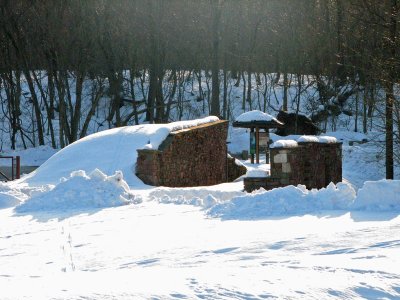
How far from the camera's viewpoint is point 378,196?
38.8 ft

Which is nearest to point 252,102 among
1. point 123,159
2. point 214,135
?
point 214,135

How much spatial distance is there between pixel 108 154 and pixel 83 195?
249 inches

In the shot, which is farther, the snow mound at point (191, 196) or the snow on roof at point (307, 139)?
the snow on roof at point (307, 139)

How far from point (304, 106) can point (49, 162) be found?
1172 inches

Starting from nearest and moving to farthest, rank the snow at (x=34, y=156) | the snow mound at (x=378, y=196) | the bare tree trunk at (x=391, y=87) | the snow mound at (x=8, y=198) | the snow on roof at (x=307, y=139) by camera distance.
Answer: the snow mound at (x=378, y=196), the snow mound at (x=8, y=198), the snow on roof at (x=307, y=139), the bare tree trunk at (x=391, y=87), the snow at (x=34, y=156)

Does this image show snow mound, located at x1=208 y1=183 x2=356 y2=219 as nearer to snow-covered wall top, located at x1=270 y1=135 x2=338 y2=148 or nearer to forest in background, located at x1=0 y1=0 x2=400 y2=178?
snow-covered wall top, located at x1=270 y1=135 x2=338 y2=148

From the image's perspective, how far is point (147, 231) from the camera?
10.6 meters

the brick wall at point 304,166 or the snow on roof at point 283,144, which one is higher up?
the snow on roof at point 283,144

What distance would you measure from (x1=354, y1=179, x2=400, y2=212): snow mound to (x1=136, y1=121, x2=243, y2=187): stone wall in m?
7.90

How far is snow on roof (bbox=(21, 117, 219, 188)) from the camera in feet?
63.5

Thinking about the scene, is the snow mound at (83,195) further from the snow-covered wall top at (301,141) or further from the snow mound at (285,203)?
the snow-covered wall top at (301,141)

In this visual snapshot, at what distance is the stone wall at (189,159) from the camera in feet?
62.4

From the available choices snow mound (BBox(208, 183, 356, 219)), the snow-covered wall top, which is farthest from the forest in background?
snow mound (BBox(208, 183, 356, 219))

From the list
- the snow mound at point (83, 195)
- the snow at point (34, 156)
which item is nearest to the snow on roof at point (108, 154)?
the snow mound at point (83, 195)
